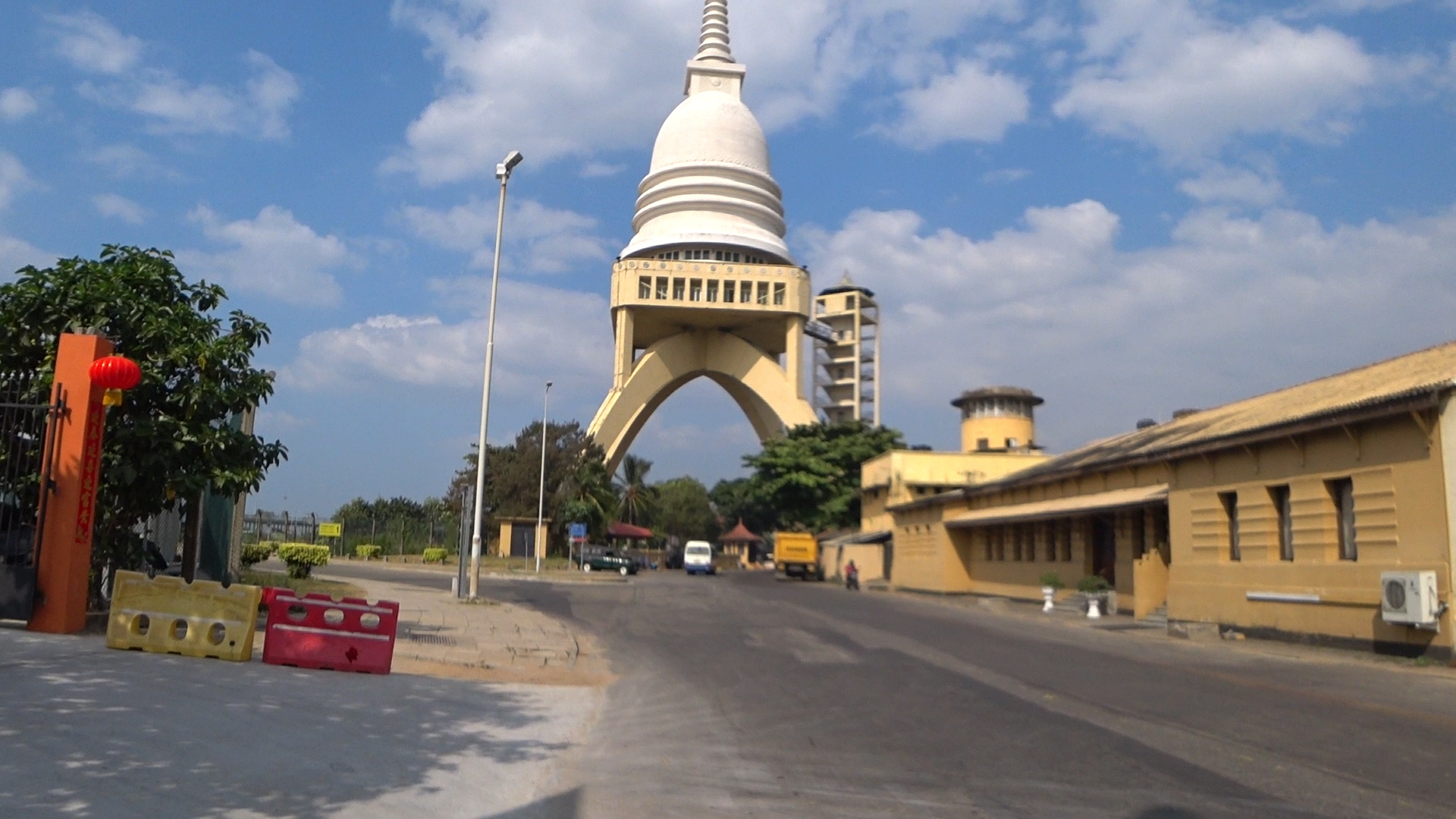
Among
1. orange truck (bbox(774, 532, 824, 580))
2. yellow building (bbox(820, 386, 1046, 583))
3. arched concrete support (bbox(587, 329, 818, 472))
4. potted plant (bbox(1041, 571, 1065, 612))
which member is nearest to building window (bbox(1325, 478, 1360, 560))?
potted plant (bbox(1041, 571, 1065, 612))

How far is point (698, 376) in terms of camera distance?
8012 centimetres

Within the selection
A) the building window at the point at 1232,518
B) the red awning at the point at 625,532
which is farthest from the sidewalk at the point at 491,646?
the red awning at the point at 625,532

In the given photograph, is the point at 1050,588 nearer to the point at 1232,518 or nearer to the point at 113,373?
the point at 1232,518

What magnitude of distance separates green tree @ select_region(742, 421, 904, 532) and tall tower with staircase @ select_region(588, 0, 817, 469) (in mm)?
8183

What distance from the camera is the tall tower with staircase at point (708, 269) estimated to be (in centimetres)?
6950

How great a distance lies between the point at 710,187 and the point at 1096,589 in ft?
159

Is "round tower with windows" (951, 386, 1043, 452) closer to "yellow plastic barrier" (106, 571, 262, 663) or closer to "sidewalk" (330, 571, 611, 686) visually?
"sidewalk" (330, 571, 611, 686)

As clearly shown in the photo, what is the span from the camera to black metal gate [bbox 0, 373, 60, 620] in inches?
445

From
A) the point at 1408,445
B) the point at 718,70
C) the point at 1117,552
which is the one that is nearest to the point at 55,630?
the point at 1408,445

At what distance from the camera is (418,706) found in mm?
9133

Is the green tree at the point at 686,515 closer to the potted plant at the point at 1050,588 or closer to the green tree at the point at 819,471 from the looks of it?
the green tree at the point at 819,471

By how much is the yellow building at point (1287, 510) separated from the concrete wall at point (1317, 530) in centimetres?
2

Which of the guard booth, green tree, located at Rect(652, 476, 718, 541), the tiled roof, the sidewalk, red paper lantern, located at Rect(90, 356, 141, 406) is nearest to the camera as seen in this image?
red paper lantern, located at Rect(90, 356, 141, 406)

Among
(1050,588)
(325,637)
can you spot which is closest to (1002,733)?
(325,637)
